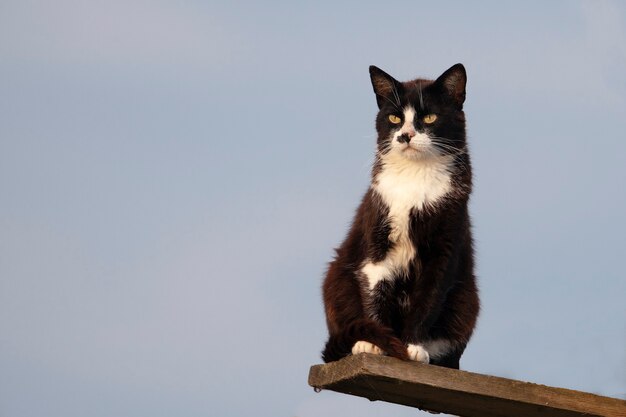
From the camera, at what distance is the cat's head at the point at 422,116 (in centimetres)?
446

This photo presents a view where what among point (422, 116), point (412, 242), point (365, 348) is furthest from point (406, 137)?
point (365, 348)

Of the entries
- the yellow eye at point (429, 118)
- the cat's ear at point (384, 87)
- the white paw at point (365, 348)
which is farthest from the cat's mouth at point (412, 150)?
the white paw at point (365, 348)

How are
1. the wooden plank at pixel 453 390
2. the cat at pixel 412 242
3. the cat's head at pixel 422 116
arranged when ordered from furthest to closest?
A: the cat's head at pixel 422 116 → the cat at pixel 412 242 → the wooden plank at pixel 453 390

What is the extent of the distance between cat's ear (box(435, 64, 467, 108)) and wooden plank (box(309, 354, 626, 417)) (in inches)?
60.2

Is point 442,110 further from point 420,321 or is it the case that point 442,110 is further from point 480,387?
point 480,387

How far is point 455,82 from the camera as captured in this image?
15.1 feet

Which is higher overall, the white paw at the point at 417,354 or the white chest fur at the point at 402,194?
the white chest fur at the point at 402,194

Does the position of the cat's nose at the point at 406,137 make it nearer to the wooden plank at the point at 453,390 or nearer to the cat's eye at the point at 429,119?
the cat's eye at the point at 429,119

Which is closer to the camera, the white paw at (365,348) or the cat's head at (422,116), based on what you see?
the white paw at (365,348)

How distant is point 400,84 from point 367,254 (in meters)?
0.92

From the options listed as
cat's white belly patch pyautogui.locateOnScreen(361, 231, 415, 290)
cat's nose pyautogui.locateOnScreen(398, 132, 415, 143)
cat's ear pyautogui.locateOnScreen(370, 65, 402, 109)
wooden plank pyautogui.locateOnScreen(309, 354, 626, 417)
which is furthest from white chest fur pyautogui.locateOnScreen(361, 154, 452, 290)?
wooden plank pyautogui.locateOnScreen(309, 354, 626, 417)

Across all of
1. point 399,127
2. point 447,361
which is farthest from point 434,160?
point 447,361

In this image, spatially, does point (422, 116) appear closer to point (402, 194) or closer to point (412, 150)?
point (412, 150)

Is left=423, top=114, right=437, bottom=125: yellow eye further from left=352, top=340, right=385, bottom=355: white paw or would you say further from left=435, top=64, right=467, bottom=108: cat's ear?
left=352, top=340, right=385, bottom=355: white paw
